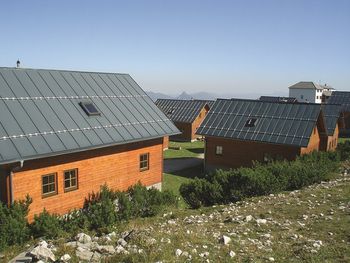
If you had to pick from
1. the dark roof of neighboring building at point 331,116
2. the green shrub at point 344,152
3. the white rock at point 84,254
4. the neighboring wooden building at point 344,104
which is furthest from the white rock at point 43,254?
the neighboring wooden building at point 344,104

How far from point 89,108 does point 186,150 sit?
24749 mm

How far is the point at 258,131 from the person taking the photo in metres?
29.8

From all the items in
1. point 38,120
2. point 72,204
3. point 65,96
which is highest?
point 65,96

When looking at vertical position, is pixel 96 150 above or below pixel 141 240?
above

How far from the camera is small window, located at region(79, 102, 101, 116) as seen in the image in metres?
19.5

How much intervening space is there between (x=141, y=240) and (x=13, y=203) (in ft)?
22.2

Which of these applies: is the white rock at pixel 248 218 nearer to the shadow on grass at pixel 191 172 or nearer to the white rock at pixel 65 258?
the white rock at pixel 65 258

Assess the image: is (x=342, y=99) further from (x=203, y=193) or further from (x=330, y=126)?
(x=203, y=193)

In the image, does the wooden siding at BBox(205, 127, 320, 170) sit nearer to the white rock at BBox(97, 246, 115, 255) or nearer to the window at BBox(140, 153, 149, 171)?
the window at BBox(140, 153, 149, 171)

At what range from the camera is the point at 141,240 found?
410 inches

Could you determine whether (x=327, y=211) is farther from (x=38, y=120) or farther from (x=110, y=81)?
(x=110, y=81)

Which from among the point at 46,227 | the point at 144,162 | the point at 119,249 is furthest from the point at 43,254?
the point at 144,162

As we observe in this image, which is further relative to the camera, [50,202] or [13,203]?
[50,202]

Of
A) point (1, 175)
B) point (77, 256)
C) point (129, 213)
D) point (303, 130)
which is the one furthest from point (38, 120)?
point (303, 130)
